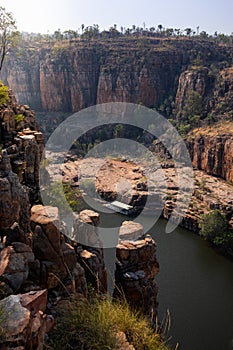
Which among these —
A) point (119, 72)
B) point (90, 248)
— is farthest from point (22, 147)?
point (119, 72)

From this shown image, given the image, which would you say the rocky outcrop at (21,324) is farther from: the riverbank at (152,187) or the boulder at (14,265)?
the riverbank at (152,187)

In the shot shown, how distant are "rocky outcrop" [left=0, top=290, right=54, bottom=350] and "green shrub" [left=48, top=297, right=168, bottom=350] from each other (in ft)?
1.70

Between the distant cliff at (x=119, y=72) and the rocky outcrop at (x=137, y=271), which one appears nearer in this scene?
the rocky outcrop at (x=137, y=271)

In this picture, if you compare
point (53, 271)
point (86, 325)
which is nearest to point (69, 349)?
point (86, 325)

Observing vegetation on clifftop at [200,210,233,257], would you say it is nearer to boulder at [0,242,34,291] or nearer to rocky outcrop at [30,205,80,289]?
rocky outcrop at [30,205,80,289]

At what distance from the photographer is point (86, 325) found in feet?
19.2

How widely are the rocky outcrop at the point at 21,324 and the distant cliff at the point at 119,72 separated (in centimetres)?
4877

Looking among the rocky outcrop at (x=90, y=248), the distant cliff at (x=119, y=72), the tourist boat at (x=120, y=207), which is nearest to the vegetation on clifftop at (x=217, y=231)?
the tourist boat at (x=120, y=207)

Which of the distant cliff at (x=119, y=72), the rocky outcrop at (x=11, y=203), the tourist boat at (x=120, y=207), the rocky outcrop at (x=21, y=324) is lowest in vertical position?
the tourist boat at (x=120, y=207)

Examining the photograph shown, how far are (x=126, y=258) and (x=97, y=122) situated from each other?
47.7 m

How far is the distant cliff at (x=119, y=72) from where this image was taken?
54.3m

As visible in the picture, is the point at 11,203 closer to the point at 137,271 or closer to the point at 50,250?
the point at 50,250

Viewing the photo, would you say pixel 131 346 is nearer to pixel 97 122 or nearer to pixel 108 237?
pixel 108 237

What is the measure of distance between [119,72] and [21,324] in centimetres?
6059
